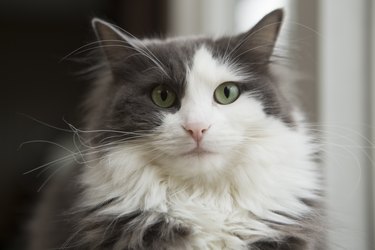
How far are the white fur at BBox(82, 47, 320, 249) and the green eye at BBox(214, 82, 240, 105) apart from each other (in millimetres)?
13

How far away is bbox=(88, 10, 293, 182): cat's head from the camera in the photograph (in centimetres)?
111

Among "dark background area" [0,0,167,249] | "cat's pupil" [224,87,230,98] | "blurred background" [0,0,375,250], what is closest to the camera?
"cat's pupil" [224,87,230,98]

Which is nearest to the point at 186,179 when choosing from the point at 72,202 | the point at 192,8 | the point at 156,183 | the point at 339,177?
the point at 156,183

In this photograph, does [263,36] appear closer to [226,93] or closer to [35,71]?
[226,93]

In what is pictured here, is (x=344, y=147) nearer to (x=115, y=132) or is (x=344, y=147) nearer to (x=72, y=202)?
(x=115, y=132)

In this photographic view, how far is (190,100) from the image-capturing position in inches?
44.5

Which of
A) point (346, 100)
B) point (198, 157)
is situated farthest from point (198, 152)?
point (346, 100)

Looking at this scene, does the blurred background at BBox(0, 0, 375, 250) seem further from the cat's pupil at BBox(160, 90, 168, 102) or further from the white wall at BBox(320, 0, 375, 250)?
the cat's pupil at BBox(160, 90, 168, 102)

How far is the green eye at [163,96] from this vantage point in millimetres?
1172

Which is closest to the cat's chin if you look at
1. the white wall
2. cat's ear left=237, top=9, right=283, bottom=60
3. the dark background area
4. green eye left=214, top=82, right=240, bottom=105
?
green eye left=214, top=82, right=240, bottom=105

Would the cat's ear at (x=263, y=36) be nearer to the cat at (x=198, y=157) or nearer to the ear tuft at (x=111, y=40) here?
the cat at (x=198, y=157)

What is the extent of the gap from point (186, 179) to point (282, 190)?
0.22 metres

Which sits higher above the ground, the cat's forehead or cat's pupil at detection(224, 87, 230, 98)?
the cat's forehead

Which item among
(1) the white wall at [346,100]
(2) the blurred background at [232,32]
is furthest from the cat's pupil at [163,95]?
(1) the white wall at [346,100]
